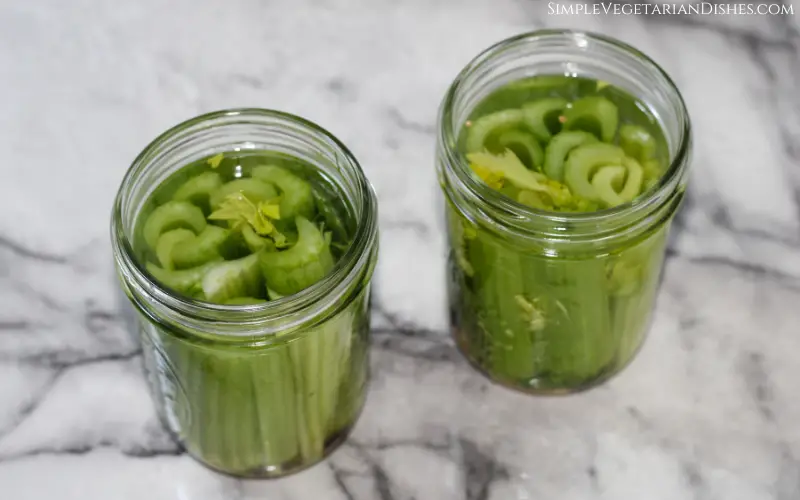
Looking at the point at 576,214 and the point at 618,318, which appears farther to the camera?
the point at 618,318

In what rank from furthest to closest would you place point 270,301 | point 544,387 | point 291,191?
1. point 544,387
2. point 291,191
3. point 270,301

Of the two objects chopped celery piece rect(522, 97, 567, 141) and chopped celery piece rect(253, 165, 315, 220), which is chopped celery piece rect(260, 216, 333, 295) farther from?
chopped celery piece rect(522, 97, 567, 141)

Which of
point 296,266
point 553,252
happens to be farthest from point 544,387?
point 296,266

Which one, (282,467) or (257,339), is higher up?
(257,339)

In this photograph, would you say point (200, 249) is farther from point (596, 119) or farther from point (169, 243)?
point (596, 119)

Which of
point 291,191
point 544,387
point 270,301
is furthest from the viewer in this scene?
point 544,387

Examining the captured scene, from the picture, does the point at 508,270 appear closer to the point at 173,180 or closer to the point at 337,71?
the point at 173,180

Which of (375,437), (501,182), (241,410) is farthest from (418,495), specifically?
(501,182)
